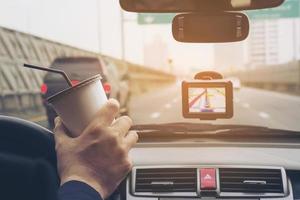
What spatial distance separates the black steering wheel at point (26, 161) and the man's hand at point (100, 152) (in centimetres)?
27

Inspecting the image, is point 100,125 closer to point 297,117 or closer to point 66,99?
point 66,99

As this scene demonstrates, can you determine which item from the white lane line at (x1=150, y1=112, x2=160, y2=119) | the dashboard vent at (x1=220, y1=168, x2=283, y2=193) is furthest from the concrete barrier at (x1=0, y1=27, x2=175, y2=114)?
the dashboard vent at (x1=220, y1=168, x2=283, y2=193)

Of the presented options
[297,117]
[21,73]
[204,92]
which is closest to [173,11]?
[204,92]

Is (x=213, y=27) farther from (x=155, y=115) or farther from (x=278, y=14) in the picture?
(x=278, y=14)

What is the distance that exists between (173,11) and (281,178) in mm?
1384

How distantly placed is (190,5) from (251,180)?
1.32m

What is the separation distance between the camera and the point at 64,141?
220 cm

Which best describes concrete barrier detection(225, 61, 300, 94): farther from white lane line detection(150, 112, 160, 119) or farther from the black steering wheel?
the black steering wheel

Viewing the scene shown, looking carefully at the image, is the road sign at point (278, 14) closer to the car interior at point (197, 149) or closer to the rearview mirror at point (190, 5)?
the car interior at point (197, 149)

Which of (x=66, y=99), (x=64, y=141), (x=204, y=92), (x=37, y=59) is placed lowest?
(x=37, y=59)

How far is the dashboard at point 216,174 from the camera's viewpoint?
3.99m

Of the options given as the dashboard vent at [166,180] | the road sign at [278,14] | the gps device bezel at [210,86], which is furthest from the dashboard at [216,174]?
the road sign at [278,14]

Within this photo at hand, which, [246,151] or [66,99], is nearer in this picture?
[66,99]

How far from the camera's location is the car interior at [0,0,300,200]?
2475 mm
